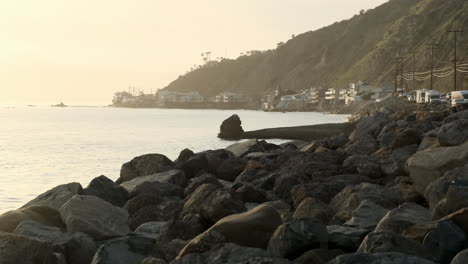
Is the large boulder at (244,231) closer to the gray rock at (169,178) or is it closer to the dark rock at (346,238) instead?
the dark rock at (346,238)

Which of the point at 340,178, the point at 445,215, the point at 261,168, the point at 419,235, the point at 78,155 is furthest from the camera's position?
the point at 78,155

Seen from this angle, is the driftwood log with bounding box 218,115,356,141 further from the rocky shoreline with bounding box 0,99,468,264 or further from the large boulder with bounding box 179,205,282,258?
the large boulder with bounding box 179,205,282,258

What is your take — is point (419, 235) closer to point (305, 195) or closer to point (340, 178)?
point (305, 195)

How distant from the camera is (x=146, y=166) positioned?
18.0 meters

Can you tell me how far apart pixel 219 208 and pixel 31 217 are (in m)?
3.39

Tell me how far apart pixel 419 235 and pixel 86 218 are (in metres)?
5.39

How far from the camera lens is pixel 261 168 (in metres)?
17.0

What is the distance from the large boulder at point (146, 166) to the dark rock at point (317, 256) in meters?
10.6

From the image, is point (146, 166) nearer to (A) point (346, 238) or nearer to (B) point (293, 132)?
(A) point (346, 238)

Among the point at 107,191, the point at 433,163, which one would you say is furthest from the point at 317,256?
the point at 107,191

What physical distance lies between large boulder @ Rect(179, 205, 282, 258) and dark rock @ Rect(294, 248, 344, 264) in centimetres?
86

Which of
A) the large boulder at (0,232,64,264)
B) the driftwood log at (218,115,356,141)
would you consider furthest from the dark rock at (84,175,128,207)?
the driftwood log at (218,115,356,141)

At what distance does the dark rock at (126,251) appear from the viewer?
8070mm

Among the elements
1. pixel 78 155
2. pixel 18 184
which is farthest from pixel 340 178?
pixel 78 155
